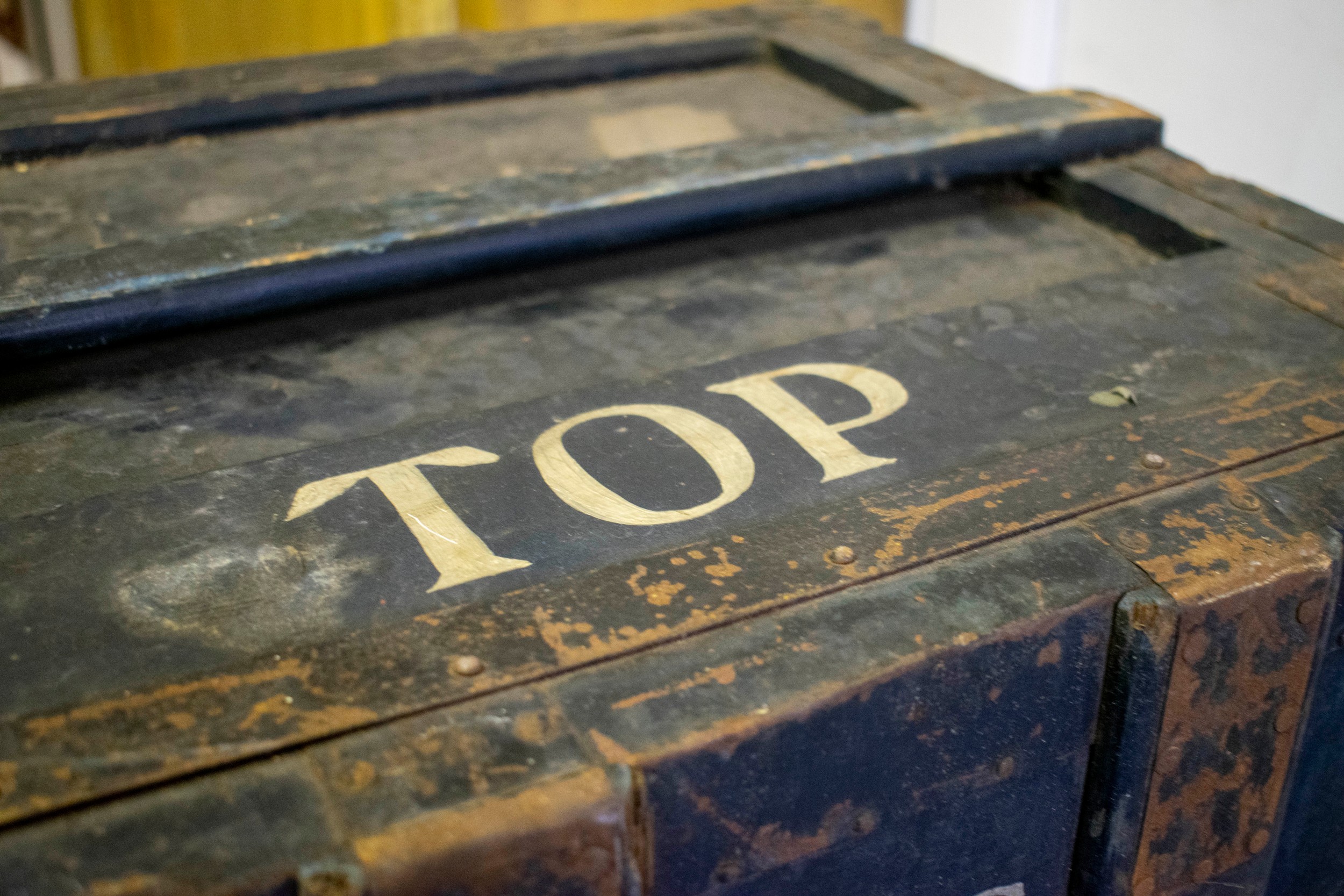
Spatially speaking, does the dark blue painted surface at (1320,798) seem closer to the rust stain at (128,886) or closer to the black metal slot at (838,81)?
the rust stain at (128,886)

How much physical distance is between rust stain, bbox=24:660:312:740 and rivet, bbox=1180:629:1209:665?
60cm

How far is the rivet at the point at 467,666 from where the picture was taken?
28.5 inches

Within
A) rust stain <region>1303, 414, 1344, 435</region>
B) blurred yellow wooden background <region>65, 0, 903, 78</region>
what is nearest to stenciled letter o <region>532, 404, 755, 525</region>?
rust stain <region>1303, 414, 1344, 435</region>

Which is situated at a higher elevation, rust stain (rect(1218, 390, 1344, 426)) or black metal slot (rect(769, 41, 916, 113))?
black metal slot (rect(769, 41, 916, 113))

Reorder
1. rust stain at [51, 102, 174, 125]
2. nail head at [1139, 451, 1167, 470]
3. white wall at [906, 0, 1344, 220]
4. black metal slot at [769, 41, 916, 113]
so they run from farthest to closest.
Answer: white wall at [906, 0, 1344, 220] → black metal slot at [769, 41, 916, 113] → rust stain at [51, 102, 174, 125] → nail head at [1139, 451, 1167, 470]

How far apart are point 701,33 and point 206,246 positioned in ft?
3.92

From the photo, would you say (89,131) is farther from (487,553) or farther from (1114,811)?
(1114,811)

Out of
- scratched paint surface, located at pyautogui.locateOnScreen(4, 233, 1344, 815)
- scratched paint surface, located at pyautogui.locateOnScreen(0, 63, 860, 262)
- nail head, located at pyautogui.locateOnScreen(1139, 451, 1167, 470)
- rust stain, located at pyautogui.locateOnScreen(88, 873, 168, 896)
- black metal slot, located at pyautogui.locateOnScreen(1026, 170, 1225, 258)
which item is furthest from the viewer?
scratched paint surface, located at pyautogui.locateOnScreen(0, 63, 860, 262)

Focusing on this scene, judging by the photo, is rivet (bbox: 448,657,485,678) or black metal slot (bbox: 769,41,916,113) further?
black metal slot (bbox: 769,41,916,113)

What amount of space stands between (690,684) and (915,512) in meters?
0.24

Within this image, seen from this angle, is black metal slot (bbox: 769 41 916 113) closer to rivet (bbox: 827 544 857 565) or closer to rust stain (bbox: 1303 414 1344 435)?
rust stain (bbox: 1303 414 1344 435)

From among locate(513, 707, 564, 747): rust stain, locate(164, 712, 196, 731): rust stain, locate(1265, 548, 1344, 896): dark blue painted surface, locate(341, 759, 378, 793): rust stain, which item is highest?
locate(164, 712, 196, 731): rust stain

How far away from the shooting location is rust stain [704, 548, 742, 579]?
2.64ft

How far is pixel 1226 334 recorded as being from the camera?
3.65 ft
